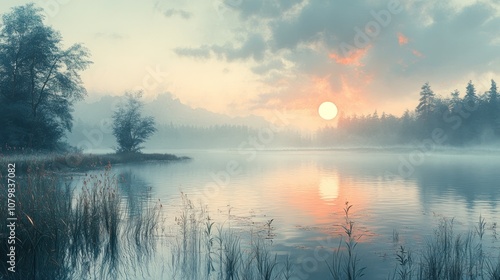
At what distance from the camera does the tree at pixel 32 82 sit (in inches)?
1697

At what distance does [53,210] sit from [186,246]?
401 centimetres

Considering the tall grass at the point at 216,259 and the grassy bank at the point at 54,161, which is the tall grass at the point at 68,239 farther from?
the grassy bank at the point at 54,161

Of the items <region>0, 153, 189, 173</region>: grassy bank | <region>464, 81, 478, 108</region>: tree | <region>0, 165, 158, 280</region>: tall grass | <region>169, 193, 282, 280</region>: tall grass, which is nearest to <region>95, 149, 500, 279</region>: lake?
<region>169, 193, 282, 280</region>: tall grass

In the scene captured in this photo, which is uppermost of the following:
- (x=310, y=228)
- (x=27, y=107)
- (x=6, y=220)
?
(x=27, y=107)

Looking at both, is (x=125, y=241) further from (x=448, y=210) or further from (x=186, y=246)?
(x=448, y=210)

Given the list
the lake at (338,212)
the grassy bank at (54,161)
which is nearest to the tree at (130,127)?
the grassy bank at (54,161)

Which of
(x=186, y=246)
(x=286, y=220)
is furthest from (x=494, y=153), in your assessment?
(x=186, y=246)

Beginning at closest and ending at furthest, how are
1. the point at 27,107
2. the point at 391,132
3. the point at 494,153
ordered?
the point at 27,107, the point at 494,153, the point at 391,132

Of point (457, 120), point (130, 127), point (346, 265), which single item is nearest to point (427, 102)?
point (457, 120)

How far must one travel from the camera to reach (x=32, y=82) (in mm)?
45531

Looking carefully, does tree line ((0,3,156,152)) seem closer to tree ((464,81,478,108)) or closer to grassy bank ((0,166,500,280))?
grassy bank ((0,166,500,280))

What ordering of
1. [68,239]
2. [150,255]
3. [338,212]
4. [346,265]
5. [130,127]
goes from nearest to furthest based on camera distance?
1. [346,265]
2. [68,239]
3. [150,255]
4. [338,212]
5. [130,127]

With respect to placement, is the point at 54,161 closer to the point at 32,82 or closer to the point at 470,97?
the point at 32,82

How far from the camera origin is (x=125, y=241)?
1284 centimetres
